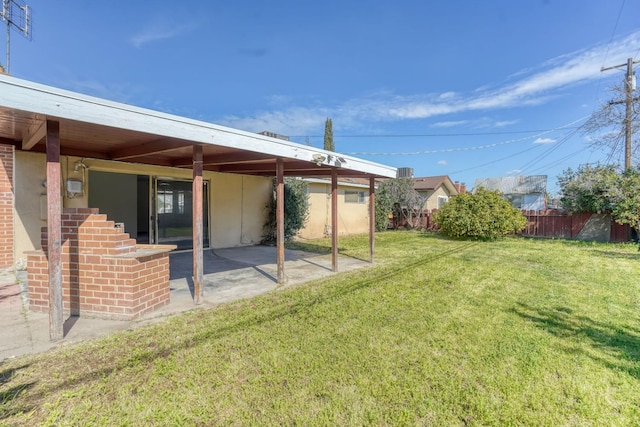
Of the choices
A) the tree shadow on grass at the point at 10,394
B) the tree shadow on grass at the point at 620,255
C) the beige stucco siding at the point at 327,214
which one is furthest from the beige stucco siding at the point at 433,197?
the tree shadow on grass at the point at 10,394

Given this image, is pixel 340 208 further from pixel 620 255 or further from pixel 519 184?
pixel 519 184

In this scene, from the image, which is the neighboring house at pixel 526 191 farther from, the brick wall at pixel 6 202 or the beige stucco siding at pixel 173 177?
the brick wall at pixel 6 202

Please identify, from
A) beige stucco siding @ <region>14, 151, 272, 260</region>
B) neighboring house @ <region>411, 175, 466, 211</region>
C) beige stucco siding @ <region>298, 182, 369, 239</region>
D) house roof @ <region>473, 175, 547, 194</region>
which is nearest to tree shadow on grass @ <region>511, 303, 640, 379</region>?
beige stucco siding @ <region>14, 151, 272, 260</region>

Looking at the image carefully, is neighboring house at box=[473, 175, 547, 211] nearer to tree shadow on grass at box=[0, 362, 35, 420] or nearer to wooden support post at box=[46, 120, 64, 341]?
wooden support post at box=[46, 120, 64, 341]

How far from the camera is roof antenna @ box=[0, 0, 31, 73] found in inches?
298

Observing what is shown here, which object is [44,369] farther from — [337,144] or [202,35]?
[337,144]

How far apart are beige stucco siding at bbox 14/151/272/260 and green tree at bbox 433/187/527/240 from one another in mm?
7969

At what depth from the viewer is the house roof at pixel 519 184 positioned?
2477cm

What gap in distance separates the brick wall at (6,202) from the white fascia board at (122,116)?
465 centimetres

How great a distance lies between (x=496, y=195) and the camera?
A: 13.2 meters

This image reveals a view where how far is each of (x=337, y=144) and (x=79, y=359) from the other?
31127 millimetres

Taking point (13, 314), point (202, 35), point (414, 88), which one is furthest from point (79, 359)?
point (414, 88)

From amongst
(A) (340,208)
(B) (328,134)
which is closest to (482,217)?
(A) (340,208)

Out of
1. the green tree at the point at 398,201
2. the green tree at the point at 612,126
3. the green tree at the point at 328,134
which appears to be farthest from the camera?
the green tree at the point at 328,134
